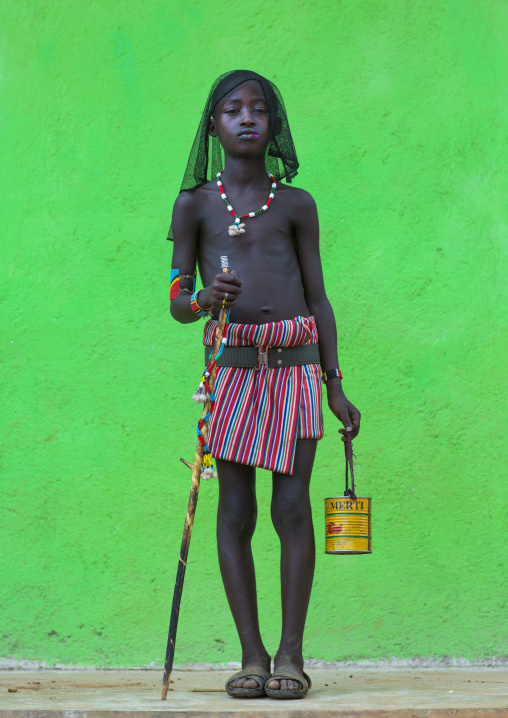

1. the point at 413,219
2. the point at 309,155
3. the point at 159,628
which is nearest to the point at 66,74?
the point at 309,155

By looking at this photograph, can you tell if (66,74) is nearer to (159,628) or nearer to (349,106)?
(349,106)

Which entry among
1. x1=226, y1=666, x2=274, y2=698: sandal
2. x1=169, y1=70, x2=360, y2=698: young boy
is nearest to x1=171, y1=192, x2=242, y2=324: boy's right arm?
x1=169, y1=70, x2=360, y2=698: young boy

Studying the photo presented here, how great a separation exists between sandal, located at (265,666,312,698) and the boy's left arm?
2.56 ft

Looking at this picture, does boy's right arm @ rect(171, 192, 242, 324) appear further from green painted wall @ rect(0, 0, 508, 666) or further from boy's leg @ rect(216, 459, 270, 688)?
green painted wall @ rect(0, 0, 508, 666)

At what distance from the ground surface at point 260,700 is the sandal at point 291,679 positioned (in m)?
0.04

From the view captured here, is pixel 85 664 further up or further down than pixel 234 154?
further down

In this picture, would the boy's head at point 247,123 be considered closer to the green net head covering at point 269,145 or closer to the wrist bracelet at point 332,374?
the green net head covering at point 269,145

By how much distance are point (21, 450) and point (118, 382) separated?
475 mm

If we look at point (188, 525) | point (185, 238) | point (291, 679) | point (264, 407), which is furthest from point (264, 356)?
point (291, 679)

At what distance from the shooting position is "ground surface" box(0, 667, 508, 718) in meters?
2.29

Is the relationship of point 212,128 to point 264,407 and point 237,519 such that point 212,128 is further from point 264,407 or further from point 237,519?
point 237,519

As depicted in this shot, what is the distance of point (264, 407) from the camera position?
9.28ft

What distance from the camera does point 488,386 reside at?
3727 millimetres

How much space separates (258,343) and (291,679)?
0.99 meters
